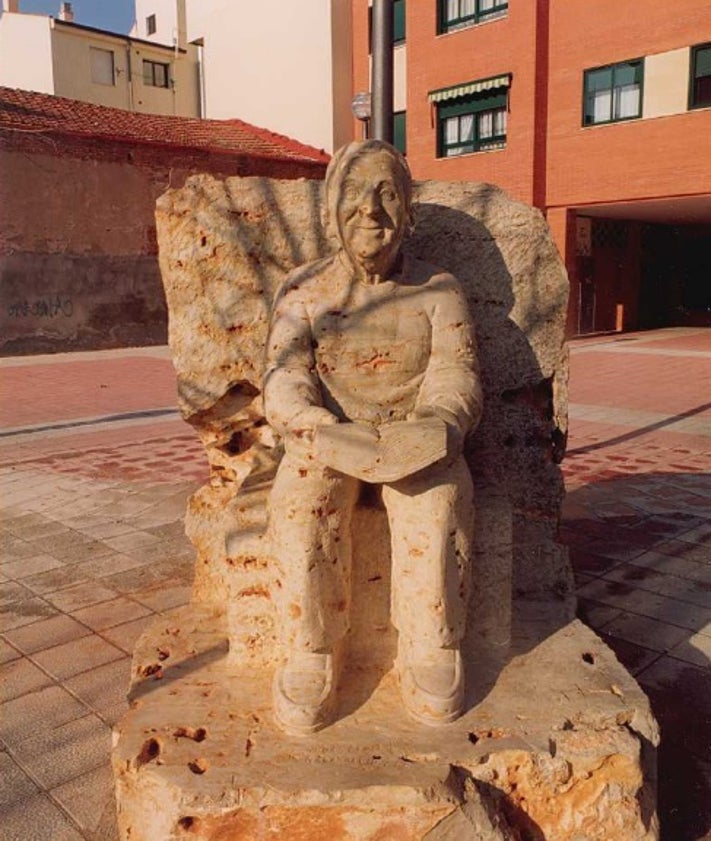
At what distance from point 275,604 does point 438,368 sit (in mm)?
947

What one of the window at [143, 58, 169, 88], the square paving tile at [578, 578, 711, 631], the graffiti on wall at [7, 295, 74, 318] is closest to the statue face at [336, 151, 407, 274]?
the square paving tile at [578, 578, 711, 631]

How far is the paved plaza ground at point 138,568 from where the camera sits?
9.49 ft

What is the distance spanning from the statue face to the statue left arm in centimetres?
28

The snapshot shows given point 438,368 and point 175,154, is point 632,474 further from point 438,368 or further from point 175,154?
point 175,154

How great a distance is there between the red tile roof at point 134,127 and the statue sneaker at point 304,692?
15.7 m

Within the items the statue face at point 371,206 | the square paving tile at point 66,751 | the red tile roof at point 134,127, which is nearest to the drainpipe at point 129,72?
the red tile roof at point 134,127

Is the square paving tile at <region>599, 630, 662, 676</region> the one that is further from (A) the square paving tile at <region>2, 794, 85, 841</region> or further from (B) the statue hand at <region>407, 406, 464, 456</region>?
(A) the square paving tile at <region>2, 794, 85, 841</region>

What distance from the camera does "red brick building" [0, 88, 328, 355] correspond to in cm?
1612

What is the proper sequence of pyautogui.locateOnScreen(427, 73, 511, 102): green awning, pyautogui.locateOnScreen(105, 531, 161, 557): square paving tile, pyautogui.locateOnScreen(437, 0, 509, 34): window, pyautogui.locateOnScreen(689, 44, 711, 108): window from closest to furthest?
pyautogui.locateOnScreen(105, 531, 161, 557): square paving tile < pyautogui.locateOnScreen(689, 44, 711, 108): window < pyautogui.locateOnScreen(427, 73, 511, 102): green awning < pyautogui.locateOnScreen(437, 0, 509, 34): window

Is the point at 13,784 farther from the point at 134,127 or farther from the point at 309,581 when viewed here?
the point at 134,127

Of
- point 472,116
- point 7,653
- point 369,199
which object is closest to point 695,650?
point 369,199

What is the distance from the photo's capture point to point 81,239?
55.4 feet

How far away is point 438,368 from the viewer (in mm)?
2848

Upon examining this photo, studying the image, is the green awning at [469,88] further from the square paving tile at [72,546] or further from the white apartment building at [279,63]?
the square paving tile at [72,546]
